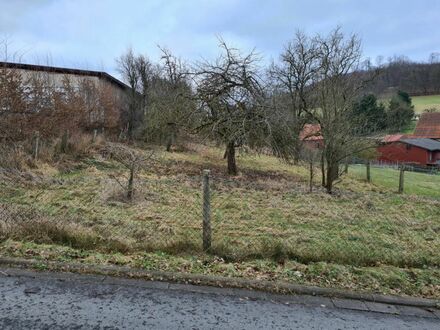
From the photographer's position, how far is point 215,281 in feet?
13.4

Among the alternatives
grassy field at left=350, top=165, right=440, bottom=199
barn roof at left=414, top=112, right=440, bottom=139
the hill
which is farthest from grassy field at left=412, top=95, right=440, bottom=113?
grassy field at left=350, top=165, right=440, bottom=199

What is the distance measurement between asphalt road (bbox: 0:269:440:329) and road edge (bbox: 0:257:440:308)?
11cm

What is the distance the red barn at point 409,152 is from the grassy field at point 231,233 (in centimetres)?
4595

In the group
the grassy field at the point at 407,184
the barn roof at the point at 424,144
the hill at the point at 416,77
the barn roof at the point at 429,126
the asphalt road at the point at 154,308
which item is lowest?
the grassy field at the point at 407,184

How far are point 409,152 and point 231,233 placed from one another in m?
53.6

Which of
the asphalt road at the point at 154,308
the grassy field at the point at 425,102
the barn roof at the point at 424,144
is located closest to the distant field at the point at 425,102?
the grassy field at the point at 425,102

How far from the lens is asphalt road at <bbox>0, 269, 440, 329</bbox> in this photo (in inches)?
125

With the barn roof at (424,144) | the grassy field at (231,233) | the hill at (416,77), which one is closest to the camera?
the grassy field at (231,233)

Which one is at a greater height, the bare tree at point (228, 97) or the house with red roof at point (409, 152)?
the bare tree at point (228, 97)

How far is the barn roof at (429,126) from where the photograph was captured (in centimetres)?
6376

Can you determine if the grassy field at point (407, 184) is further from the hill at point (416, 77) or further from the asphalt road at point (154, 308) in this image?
Answer: the hill at point (416, 77)

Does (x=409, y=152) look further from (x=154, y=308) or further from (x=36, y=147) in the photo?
(x=154, y=308)

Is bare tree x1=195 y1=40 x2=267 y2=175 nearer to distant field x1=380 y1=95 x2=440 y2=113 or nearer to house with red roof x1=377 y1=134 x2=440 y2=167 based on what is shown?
house with red roof x1=377 y1=134 x2=440 y2=167

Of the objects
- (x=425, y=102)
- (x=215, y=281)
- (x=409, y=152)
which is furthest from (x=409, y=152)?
(x=215, y=281)
